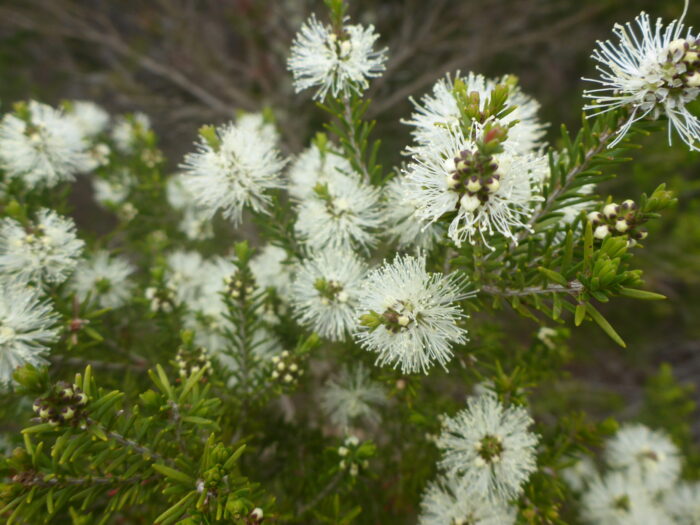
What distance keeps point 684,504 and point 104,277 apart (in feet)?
11.3

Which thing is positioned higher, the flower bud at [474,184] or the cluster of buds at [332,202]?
the cluster of buds at [332,202]

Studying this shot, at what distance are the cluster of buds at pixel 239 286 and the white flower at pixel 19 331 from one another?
23.8 inches

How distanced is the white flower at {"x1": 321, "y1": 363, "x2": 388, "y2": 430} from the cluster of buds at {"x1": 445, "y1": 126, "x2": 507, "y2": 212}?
3.52 feet

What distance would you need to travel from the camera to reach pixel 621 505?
227cm

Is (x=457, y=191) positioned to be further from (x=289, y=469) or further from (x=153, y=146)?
(x=153, y=146)

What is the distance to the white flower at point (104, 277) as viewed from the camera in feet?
6.74

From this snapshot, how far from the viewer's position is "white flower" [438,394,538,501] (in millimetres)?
1460

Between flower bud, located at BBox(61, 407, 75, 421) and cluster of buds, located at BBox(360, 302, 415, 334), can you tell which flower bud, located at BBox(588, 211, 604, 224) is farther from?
flower bud, located at BBox(61, 407, 75, 421)

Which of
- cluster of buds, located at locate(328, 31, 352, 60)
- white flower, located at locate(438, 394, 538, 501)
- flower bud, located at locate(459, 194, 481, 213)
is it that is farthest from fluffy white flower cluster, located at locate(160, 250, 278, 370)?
flower bud, located at locate(459, 194, 481, 213)

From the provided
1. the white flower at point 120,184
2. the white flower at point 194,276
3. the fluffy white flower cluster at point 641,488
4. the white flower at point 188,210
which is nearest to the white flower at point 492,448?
the fluffy white flower cluster at point 641,488

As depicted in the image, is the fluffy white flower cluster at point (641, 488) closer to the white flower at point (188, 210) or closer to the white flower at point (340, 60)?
the white flower at point (340, 60)

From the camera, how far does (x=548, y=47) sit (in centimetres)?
485

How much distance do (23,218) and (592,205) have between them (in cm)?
207

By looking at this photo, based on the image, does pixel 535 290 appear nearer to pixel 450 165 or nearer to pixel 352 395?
pixel 450 165
